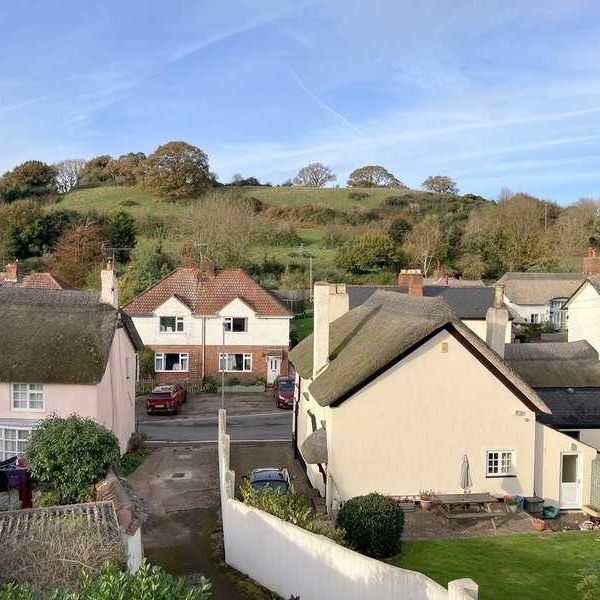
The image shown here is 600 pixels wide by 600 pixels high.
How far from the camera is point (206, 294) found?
44.8m

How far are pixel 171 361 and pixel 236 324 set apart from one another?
4975 millimetres

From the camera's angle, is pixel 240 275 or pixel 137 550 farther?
pixel 240 275

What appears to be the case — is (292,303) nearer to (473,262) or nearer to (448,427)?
(473,262)

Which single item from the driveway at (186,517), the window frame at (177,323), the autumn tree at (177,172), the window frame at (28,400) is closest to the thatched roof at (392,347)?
the driveway at (186,517)

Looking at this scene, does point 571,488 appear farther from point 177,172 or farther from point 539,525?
point 177,172

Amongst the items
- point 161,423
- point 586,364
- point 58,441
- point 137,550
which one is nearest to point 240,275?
point 161,423

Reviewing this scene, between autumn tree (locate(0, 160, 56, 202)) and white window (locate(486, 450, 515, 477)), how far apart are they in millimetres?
83666

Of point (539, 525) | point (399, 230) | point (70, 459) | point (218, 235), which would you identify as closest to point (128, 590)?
point (70, 459)

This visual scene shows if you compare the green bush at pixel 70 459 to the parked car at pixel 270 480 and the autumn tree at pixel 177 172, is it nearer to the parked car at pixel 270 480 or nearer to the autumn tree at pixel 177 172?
the parked car at pixel 270 480

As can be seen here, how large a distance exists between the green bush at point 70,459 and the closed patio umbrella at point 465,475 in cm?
1025

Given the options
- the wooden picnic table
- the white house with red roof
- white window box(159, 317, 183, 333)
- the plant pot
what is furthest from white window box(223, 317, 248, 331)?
the plant pot

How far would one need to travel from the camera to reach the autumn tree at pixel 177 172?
85750 mm

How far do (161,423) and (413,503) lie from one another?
1801 cm

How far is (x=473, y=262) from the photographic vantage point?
236ft
